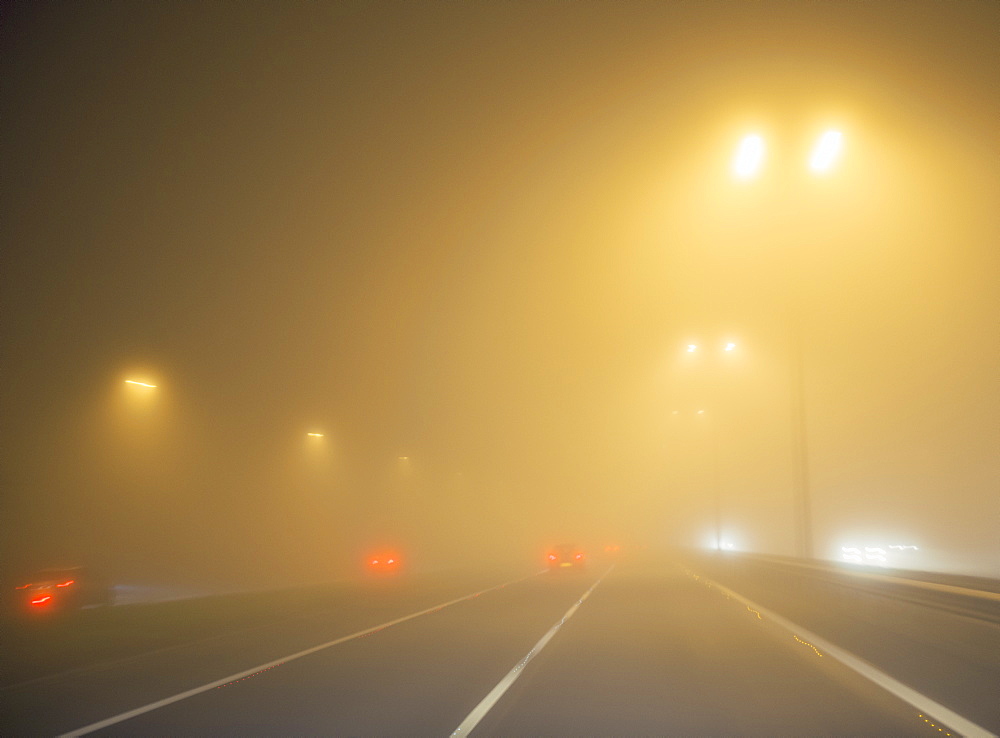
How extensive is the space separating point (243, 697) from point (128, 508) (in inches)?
1567

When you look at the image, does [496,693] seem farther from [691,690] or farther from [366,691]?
[691,690]

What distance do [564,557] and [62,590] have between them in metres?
31.8

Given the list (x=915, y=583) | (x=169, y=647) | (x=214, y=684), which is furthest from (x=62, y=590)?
(x=915, y=583)

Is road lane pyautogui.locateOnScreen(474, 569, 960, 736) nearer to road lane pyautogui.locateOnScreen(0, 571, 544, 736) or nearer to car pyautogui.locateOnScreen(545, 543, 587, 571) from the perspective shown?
road lane pyautogui.locateOnScreen(0, 571, 544, 736)

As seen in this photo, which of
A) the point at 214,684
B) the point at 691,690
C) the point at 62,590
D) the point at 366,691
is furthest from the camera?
the point at 62,590

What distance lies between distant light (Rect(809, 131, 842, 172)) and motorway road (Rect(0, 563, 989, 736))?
34.1 ft

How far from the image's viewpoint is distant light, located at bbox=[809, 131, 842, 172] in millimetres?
19094

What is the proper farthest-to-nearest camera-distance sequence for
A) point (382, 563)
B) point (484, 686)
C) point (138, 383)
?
point (382, 563) < point (138, 383) < point (484, 686)

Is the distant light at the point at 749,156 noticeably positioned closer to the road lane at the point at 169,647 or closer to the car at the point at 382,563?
the road lane at the point at 169,647

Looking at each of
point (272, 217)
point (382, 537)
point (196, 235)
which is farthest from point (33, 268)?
point (382, 537)

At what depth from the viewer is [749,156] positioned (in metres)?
20.0

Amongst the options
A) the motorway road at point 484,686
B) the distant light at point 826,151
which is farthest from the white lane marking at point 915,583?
the distant light at point 826,151

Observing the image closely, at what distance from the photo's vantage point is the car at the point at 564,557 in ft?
165

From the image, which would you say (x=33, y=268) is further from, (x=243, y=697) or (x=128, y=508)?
(x=128, y=508)
